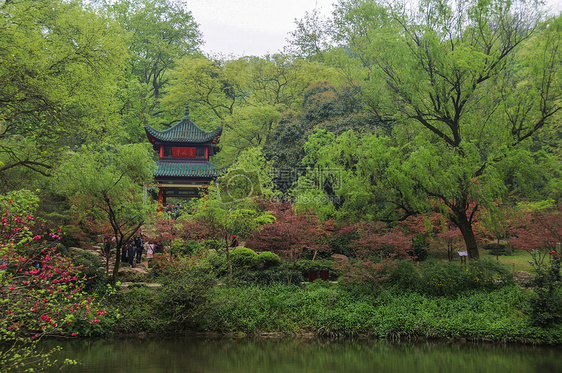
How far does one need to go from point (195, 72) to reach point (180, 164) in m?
7.27

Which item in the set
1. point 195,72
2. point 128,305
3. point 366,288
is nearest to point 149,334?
point 128,305

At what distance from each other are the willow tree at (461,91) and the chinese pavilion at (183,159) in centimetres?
1374

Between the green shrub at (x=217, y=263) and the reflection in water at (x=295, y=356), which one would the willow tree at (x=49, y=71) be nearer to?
the reflection in water at (x=295, y=356)

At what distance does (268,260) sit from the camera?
14.3m

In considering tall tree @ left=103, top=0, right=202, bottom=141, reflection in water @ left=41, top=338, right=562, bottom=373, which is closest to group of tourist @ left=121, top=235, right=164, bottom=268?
reflection in water @ left=41, top=338, right=562, bottom=373

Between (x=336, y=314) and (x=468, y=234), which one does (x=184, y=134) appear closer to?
(x=336, y=314)

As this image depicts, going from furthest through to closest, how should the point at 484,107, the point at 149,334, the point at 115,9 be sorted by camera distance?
the point at 115,9, the point at 484,107, the point at 149,334

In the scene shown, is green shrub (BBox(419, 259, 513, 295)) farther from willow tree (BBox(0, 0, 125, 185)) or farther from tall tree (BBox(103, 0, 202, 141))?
tall tree (BBox(103, 0, 202, 141))

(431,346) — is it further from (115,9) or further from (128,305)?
(115,9)

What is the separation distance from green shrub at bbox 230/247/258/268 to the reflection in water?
3488 mm

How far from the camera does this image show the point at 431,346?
1007cm

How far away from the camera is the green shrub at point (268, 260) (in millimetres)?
14195

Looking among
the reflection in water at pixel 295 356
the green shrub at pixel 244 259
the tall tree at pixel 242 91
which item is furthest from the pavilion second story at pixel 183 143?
the reflection in water at pixel 295 356

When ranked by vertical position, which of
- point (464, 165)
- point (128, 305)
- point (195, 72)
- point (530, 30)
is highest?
point (195, 72)
